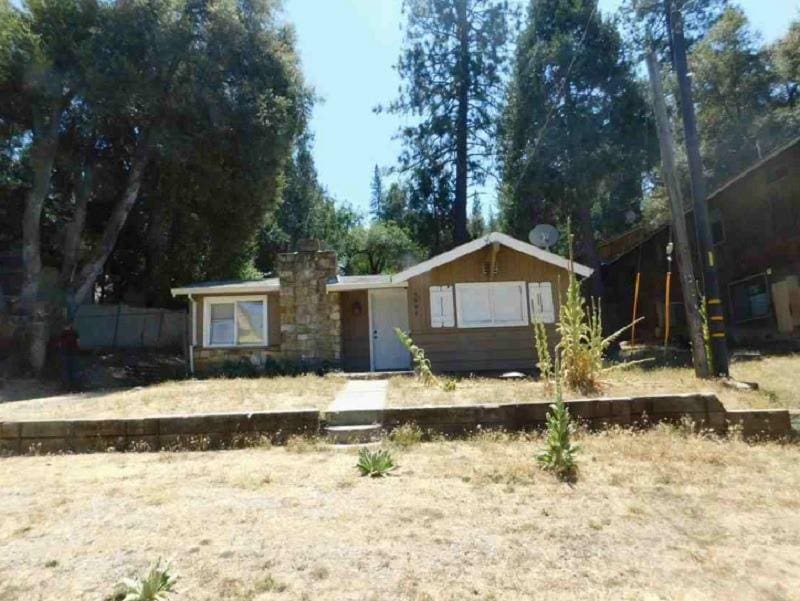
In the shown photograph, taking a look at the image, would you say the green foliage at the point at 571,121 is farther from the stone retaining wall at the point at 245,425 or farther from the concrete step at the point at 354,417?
the concrete step at the point at 354,417

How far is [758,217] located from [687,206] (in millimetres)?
4529

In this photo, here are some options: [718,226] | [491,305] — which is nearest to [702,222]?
[491,305]

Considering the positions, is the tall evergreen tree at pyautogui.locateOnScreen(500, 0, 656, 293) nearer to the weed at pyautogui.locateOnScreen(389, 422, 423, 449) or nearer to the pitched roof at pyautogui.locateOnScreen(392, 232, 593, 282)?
the pitched roof at pyautogui.locateOnScreen(392, 232, 593, 282)

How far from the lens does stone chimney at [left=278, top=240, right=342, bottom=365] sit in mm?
14672

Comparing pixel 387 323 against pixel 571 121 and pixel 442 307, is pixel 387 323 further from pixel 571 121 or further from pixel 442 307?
pixel 571 121

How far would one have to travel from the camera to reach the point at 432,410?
6.20 meters

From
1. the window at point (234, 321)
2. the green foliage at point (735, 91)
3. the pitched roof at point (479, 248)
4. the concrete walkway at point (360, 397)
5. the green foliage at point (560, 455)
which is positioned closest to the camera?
the green foliage at point (560, 455)

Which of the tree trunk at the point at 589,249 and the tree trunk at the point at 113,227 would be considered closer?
the tree trunk at the point at 113,227

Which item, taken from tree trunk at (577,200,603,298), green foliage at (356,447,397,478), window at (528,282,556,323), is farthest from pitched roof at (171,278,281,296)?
tree trunk at (577,200,603,298)

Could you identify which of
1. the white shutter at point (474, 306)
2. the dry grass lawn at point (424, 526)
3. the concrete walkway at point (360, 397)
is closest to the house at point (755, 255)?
the white shutter at point (474, 306)

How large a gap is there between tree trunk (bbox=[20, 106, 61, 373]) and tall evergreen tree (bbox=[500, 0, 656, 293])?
15077 mm

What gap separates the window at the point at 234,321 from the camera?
49.8ft

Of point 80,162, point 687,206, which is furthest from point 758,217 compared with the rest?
point 80,162

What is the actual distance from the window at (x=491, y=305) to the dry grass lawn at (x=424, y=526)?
8664 mm
